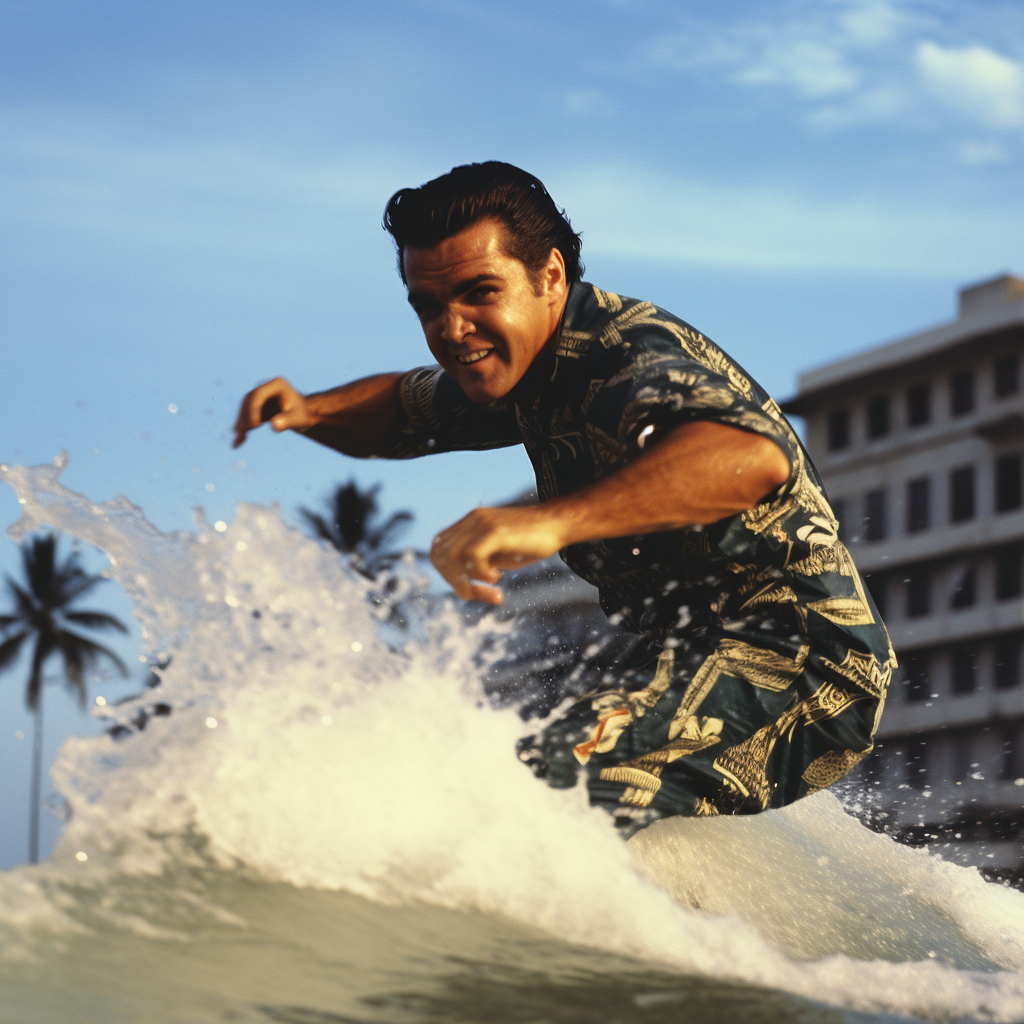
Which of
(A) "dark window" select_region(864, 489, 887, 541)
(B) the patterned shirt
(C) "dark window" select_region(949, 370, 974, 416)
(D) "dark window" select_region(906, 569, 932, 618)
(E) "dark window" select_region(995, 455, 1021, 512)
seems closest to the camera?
(B) the patterned shirt

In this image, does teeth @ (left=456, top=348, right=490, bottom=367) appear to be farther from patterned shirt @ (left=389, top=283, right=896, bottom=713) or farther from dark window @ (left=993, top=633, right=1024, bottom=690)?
dark window @ (left=993, top=633, right=1024, bottom=690)

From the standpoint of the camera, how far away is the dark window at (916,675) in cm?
3266

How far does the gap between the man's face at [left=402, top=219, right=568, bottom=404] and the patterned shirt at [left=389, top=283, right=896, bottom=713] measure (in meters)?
0.05

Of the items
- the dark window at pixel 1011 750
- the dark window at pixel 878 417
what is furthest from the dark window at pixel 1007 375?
the dark window at pixel 1011 750

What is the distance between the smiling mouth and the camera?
2.86 meters

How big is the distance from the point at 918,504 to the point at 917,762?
6.09 meters

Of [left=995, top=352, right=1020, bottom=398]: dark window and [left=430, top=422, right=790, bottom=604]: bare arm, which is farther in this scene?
[left=995, top=352, right=1020, bottom=398]: dark window

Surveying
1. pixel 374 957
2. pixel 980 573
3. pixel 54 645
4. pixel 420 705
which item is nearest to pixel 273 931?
pixel 374 957

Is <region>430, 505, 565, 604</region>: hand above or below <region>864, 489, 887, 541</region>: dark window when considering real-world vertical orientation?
below

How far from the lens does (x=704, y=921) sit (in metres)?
2.42

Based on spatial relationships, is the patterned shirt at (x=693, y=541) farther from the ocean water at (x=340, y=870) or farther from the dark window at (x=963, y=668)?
the dark window at (x=963, y=668)

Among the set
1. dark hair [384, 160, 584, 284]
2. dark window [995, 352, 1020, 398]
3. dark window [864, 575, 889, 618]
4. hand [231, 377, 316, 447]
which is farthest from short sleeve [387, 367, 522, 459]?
dark window [864, 575, 889, 618]

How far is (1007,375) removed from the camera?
102ft

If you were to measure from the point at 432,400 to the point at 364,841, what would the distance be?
1.48 metres
